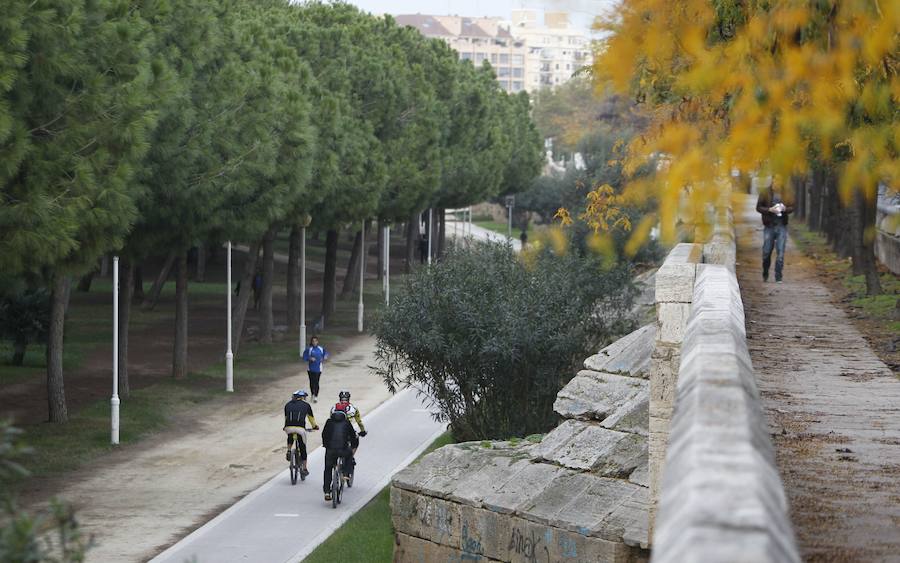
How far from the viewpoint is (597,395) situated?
61.9 feet

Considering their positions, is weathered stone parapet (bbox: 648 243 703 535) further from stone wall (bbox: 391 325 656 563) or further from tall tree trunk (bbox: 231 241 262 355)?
tall tree trunk (bbox: 231 241 262 355)

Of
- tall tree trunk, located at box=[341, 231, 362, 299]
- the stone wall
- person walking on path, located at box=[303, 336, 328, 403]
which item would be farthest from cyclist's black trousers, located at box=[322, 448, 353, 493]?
tall tree trunk, located at box=[341, 231, 362, 299]

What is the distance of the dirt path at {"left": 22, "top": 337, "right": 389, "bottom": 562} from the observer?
20.3m

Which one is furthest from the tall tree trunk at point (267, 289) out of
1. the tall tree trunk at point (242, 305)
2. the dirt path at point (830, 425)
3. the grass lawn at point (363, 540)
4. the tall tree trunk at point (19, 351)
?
the dirt path at point (830, 425)

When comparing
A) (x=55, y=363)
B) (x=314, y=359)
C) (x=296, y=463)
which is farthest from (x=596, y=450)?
(x=314, y=359)

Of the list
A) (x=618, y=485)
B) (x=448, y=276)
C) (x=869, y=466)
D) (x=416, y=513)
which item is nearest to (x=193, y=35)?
(x=448, y=276)

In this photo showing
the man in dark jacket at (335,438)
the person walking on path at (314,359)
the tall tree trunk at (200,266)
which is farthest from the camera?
the tall tree trunk at (200,266)

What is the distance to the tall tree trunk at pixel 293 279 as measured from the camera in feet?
150

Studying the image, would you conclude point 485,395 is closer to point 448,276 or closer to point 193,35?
point 448,276

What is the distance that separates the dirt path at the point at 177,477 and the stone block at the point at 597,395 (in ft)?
17.8

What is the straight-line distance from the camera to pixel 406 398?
35.2 meters

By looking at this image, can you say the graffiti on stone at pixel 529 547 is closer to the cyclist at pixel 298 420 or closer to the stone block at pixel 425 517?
the stone block at pixel 425 517

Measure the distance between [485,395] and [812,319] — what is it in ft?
24.6

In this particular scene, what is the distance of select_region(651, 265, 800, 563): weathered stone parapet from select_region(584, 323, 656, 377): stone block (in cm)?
1366
